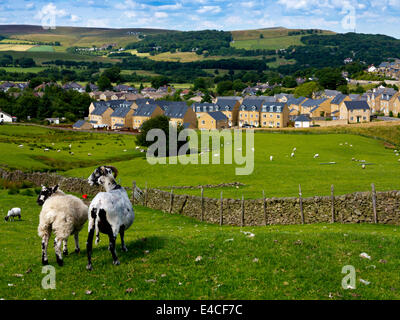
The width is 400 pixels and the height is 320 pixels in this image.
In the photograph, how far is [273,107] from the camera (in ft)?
465

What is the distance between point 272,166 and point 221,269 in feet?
142

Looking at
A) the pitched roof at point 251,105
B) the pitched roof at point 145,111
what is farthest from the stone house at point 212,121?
the pitched roof at point 145,111

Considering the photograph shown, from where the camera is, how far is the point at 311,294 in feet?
43.0

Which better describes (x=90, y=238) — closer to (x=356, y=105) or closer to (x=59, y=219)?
(x=59, y=219)

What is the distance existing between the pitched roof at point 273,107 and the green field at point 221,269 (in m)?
124

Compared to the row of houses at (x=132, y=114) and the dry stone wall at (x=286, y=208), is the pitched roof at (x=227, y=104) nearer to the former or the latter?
the row of houses at (x=132, y=114)

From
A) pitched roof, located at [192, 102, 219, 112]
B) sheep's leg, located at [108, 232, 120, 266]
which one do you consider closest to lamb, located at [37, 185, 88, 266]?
sheep's leg, located at [108, 232, 120, 266]

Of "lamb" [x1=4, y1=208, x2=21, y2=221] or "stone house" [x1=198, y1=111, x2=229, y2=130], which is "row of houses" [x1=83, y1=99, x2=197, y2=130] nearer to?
"stone house" [x1=198, y1=111, x2=229, y2=130]

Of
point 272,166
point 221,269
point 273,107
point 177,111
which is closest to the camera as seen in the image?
point 221,269

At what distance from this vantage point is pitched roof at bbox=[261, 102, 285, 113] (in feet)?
459

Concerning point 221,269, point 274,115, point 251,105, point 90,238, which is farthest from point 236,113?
point 90,238

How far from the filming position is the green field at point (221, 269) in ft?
43.5

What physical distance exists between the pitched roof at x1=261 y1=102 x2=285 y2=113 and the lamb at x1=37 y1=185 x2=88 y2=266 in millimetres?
127541

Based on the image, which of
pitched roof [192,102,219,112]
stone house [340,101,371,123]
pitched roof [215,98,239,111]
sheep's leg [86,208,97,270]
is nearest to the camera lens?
sheep's leg [86,208,97,270]
